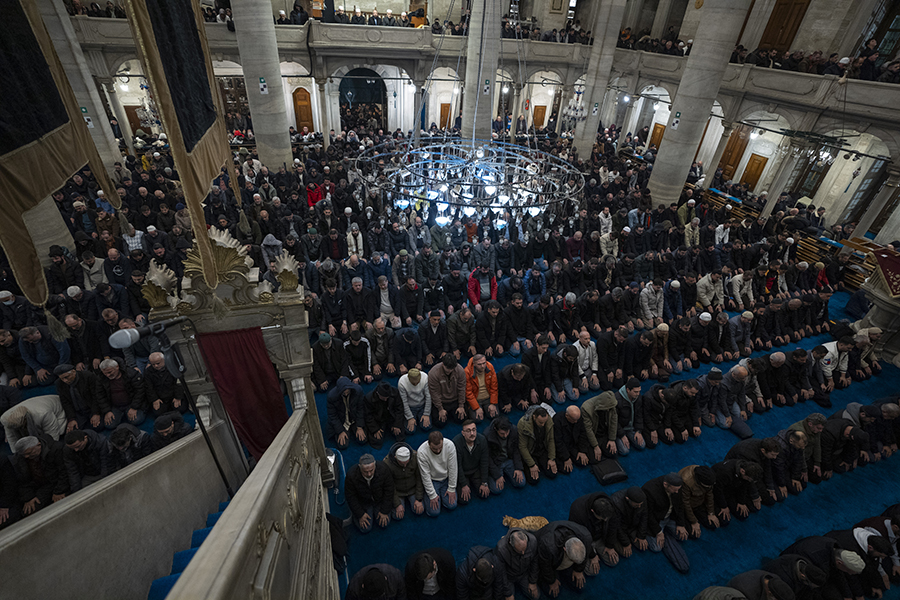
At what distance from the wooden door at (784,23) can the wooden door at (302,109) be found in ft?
69.8

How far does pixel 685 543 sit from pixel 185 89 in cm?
640

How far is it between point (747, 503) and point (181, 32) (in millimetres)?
7235

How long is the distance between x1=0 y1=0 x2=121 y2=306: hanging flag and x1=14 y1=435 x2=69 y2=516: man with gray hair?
3.53 metres

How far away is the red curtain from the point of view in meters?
3.47

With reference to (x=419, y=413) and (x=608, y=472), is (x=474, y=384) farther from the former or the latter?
(x=608, y=472)

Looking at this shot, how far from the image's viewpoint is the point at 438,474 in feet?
16.8

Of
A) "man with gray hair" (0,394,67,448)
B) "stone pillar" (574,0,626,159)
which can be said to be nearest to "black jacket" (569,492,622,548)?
"man with gray hair" (0,394,67,448)

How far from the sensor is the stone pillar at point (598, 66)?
17.5 m

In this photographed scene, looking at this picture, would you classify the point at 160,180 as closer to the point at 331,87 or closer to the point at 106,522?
the point at 331,87

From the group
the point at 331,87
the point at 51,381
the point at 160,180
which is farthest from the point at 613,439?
the point at 331,87

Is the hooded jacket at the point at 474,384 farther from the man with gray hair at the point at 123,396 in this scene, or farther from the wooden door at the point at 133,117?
the wooden door at the point at 133,117

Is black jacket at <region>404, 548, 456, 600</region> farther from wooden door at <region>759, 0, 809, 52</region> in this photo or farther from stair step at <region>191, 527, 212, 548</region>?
wooden door at <region>759, 0, 809, 52</region>

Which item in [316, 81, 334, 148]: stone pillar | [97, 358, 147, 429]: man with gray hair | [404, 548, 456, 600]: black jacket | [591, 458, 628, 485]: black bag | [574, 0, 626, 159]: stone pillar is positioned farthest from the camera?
[316, 81, 334, 148]: stone pillar

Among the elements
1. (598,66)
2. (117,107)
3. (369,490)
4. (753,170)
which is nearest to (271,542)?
(369,490)
